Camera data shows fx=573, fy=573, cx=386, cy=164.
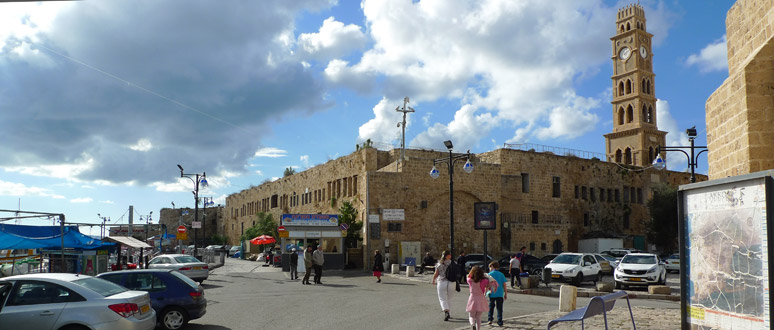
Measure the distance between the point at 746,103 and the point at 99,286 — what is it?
33.4 ft

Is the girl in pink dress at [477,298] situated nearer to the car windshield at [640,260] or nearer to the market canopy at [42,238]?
the market canopy at [42,238]

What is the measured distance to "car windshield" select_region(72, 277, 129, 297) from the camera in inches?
360

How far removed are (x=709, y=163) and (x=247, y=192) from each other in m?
62.3

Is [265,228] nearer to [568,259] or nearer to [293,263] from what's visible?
[293,263]

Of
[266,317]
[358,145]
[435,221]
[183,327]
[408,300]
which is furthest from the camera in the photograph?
[358,145]

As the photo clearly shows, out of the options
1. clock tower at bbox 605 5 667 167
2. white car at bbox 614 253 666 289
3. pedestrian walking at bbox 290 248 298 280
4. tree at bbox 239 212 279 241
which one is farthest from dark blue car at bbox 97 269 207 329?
clock tower at bbox 605 5 667 167

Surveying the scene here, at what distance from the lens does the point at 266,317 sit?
13.5m

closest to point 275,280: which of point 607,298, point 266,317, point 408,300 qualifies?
point 408,300

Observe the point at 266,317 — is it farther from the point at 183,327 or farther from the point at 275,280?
the point at 275,280

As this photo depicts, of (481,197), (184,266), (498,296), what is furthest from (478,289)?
(481,197)

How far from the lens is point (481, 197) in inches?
1518

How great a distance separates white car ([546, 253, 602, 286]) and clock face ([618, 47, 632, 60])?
46.9 m

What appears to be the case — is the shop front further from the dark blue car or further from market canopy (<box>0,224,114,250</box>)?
the dark blue car

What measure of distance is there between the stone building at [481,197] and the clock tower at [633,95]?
931mm
